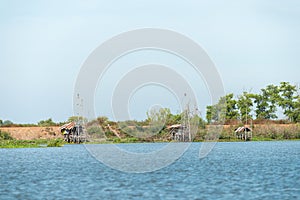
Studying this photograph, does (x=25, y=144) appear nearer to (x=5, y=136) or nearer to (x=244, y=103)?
(x=5, y=136)

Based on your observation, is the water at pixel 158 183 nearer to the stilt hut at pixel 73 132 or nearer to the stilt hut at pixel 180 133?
the stilt hut at pixel 73 132

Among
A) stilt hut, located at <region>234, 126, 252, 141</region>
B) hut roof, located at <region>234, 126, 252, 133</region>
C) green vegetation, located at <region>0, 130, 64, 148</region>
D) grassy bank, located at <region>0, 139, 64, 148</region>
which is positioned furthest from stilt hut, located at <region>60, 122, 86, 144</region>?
stilt hut, located at <region>234, 126, 252, 141</region>

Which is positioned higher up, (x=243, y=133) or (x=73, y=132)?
(x=243, y=133)

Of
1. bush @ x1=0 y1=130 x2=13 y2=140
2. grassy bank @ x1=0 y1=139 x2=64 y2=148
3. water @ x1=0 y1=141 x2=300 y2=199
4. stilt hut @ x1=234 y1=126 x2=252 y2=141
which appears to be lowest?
water @ x1=0 y1=141 x2=300 y2=199

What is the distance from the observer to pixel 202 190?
21.9 metres

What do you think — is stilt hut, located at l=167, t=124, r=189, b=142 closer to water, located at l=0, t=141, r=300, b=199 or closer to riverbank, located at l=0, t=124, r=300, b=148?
riverbank, located at l=0, t=124, r=300, b=148

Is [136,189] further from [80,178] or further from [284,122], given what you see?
[284,122]

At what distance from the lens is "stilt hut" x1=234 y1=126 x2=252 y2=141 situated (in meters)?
84.4

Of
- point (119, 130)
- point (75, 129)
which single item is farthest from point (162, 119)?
point (75, 129)

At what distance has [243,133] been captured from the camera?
8612 centimetres

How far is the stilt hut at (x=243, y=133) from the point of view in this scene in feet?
277

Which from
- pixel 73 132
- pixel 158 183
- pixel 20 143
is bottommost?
pixel 158 183

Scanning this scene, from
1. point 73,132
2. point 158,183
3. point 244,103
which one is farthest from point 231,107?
point 158,183

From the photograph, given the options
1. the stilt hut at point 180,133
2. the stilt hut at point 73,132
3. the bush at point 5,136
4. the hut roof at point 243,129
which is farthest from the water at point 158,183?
the bush at point 5,136
